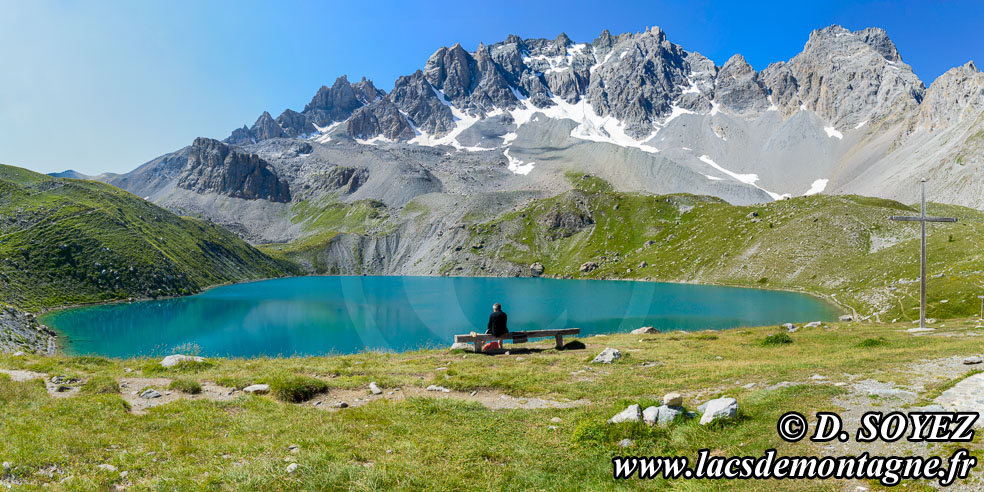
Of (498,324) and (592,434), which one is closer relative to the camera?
(592,434)

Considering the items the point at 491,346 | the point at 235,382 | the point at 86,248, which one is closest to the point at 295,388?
the point at 235,382

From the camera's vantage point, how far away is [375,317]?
6875 cm

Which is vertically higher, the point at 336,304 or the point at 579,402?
the point at 579,402

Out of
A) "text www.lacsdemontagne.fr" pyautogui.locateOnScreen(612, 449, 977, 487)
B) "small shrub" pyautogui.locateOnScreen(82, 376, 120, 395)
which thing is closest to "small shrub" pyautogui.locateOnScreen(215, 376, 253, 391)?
"small shrub" pyautogui.locateOnScreen(82, 376, 120, 395)

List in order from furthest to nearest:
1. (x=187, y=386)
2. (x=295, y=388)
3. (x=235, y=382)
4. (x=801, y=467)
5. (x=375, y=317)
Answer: (x=375, y=317) < (x=235, y=382) < (x=187, y=386) < (x=295, y=388) < (x=801, y=467)

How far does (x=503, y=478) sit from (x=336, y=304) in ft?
286

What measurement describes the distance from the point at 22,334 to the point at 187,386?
168ft

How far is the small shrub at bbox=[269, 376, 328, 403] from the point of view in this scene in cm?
1388

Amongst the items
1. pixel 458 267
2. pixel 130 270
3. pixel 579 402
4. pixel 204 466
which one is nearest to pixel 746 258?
A: pixel 458 267

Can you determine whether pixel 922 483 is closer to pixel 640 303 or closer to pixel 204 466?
pixel 204 466

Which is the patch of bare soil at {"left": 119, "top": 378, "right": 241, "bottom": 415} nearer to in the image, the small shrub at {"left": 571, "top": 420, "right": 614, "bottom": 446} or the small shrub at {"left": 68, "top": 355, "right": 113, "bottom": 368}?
the small shrub at {"left": 68, "top": 355, "right": 113, "bottom": 368}

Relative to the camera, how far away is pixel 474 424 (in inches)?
422

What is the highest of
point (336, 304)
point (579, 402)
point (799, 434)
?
point (799, 434)

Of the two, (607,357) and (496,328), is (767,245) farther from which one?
(607,357)
